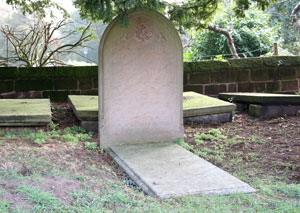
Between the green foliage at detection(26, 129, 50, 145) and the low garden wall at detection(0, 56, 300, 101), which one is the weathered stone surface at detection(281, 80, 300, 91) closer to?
the low garden wall at detection(0, 56, 300, 101)

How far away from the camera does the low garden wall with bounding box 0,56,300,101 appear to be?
7832mm

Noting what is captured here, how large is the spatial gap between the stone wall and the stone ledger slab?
3.71 meters

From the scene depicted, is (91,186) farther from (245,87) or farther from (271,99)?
(245,87)

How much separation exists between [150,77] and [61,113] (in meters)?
2.61

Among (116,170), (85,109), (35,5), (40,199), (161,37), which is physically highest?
(35,5)

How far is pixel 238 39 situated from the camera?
37.7 feet

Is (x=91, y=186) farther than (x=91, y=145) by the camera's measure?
No

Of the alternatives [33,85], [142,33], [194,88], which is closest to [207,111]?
[194,88]

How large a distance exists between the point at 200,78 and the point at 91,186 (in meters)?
5.51

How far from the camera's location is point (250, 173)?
4.05m

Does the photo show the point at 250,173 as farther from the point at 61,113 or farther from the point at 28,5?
the point at 28,5

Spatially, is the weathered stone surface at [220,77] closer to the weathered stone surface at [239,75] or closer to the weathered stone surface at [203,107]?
the weathered stone surface at [239,75]

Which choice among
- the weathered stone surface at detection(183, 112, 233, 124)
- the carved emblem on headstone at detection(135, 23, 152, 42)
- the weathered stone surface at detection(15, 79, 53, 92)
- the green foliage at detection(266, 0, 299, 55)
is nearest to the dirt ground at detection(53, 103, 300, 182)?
the weathered stone surface at detection(183, 112, 233, 124)

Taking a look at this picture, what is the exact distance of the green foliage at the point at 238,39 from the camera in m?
11.5
